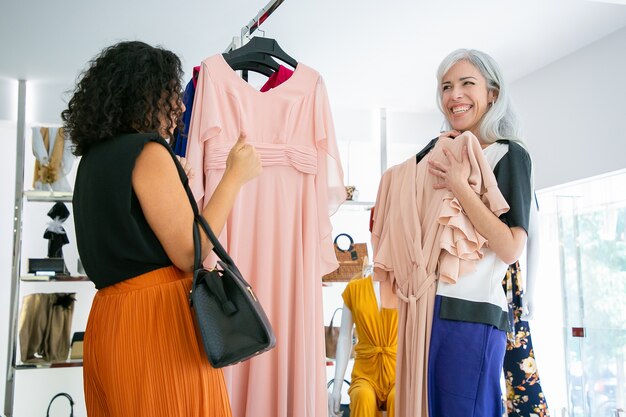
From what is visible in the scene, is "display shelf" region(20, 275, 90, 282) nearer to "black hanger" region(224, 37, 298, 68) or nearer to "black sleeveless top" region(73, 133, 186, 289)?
"black hanger" region(224, 37, 298, 68)

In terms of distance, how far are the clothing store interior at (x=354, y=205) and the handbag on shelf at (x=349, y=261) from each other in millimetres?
25

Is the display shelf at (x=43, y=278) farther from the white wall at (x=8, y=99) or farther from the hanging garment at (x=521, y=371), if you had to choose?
the hanging garment at (x=521, y=371)

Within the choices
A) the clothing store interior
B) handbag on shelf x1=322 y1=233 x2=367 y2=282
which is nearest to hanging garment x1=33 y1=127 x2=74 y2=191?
the clothing store interior

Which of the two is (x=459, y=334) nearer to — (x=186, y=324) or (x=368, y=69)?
(x=186, y=324)

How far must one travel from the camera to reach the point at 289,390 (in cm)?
222

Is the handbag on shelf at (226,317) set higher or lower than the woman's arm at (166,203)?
lower

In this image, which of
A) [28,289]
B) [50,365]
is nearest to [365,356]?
[50,365]

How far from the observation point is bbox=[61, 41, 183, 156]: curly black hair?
1532 mm

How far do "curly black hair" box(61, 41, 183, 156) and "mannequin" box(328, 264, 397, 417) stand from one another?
1.88 meters

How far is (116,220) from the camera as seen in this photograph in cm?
145

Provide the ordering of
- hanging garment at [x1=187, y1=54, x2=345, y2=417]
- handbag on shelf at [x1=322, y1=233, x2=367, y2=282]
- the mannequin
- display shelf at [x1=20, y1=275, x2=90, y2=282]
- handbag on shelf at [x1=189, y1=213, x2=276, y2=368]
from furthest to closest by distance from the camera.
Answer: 1. handbag on shelf at [x1=322, y1=233, x2=367, y2=282]
2. display shelf at [x1=20, y1=275, x2=90, y2=282]
3. the mannequin
4. hanging garment at [x1=187, y1=54, x2=345, y2=417]
5. handbag on shelf at [x1=189, y1=213, x2=276, y2=368]

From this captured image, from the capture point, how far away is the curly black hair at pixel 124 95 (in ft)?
5.03

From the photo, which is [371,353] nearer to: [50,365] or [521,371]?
[521,371]

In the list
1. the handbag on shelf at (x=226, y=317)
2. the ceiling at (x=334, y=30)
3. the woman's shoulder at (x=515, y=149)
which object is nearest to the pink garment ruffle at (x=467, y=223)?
the woman's shoulder at (x=515, y=149)
